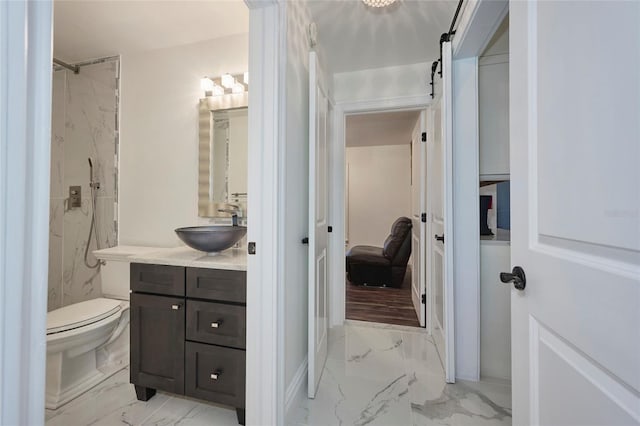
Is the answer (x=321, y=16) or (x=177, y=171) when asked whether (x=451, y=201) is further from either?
(x=177, y=171)

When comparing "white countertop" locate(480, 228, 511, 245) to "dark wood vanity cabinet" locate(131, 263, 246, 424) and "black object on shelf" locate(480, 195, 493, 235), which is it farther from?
"dark wood vanity cabinet" locate(131, 263, 246, 424)

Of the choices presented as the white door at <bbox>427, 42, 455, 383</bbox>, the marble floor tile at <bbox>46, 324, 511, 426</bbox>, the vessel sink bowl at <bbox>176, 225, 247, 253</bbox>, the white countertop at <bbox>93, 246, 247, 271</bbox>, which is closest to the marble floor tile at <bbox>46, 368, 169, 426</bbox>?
the marble floor tile at <bbox>46, 324, 511, 426</bbox>

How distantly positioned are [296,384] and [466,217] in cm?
148

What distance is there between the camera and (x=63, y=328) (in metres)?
1.51

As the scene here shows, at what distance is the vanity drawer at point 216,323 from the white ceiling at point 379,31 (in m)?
1.90

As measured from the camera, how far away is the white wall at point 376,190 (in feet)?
17.8

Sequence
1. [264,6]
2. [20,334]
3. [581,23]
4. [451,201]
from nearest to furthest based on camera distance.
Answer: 1. [20,334]
2. [581,23]
3. [264,6]
4. [451,201]

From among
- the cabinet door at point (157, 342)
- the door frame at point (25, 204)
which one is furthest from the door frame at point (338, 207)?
the door frame at point (25, 204)

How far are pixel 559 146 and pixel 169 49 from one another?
268 centimetres

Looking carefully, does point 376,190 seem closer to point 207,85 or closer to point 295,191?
point 207,85

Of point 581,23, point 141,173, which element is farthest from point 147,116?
point 581,23

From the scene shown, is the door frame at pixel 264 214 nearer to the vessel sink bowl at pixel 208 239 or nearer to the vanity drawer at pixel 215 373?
the vanity drawer at pixel 215 373

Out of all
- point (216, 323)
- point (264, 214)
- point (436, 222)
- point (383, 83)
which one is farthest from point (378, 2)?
point (216, 323)

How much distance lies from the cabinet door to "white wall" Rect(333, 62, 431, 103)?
2.20m
